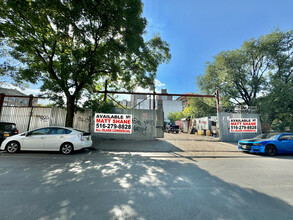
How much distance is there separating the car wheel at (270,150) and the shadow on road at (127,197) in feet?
19.3

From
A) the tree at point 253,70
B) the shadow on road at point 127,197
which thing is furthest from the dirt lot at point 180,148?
the tree at point 253,70

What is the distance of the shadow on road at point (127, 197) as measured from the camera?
2.27 m

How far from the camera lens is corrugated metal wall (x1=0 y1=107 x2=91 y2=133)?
11016 millimetres

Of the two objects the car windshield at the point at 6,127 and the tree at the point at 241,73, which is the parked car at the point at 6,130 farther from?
the tree at the point at 241,73

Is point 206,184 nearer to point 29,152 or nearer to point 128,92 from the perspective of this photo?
point 29,152

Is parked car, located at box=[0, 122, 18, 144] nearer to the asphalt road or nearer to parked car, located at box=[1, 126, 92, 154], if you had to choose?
parked car, located at box=[1, 126, 92, 154]

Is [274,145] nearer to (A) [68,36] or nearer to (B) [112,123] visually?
(B) [112,123]

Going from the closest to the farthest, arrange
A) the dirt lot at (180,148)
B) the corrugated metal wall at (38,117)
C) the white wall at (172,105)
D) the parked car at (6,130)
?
1. the parked car at (6,130)
2. the dirt lot at (180,148)
3. the corrugated metal wall at (38,117)
4. the white wall at (172,105)

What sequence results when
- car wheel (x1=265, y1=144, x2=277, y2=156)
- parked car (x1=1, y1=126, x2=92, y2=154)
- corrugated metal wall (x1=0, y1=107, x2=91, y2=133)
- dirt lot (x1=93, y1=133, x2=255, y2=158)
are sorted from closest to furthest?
parked car (x1=1, y1=126, x2=92, y2=154) → car wheel (x1=265, y1=144, x2=277, y2=156) → dirt lot (x1=93, y1=133, x2=255, y2=158) → corrugated metal wall (x1=0, y1=107, x2=91, y2=133)

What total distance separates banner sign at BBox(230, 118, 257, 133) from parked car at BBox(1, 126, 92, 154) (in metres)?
12.7

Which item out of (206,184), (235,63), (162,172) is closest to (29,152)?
(162,172)

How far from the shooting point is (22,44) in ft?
24.8

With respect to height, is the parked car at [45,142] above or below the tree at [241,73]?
below

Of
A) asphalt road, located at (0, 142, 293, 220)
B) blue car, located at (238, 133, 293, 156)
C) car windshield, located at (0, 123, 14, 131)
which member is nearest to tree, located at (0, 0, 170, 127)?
car windshield, located at (0, 123, 14, 131)
